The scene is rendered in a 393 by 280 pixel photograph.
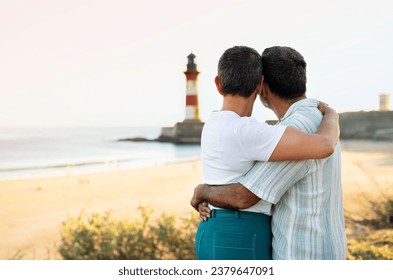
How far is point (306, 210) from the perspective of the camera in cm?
132

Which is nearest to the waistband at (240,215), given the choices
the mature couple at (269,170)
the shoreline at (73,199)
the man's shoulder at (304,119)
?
the mature couple at (269,170)

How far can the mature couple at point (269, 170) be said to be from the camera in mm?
1290

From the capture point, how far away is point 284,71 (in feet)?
4.50

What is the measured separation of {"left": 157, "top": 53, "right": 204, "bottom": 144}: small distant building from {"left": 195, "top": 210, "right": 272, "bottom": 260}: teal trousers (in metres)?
4.22

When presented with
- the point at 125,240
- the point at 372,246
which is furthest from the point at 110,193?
the point at 372,246

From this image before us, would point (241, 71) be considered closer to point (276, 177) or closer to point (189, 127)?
point (276, 177)

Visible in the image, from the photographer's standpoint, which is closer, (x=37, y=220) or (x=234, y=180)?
(x=234, y=180)

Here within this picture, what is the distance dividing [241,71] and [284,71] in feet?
0.39
